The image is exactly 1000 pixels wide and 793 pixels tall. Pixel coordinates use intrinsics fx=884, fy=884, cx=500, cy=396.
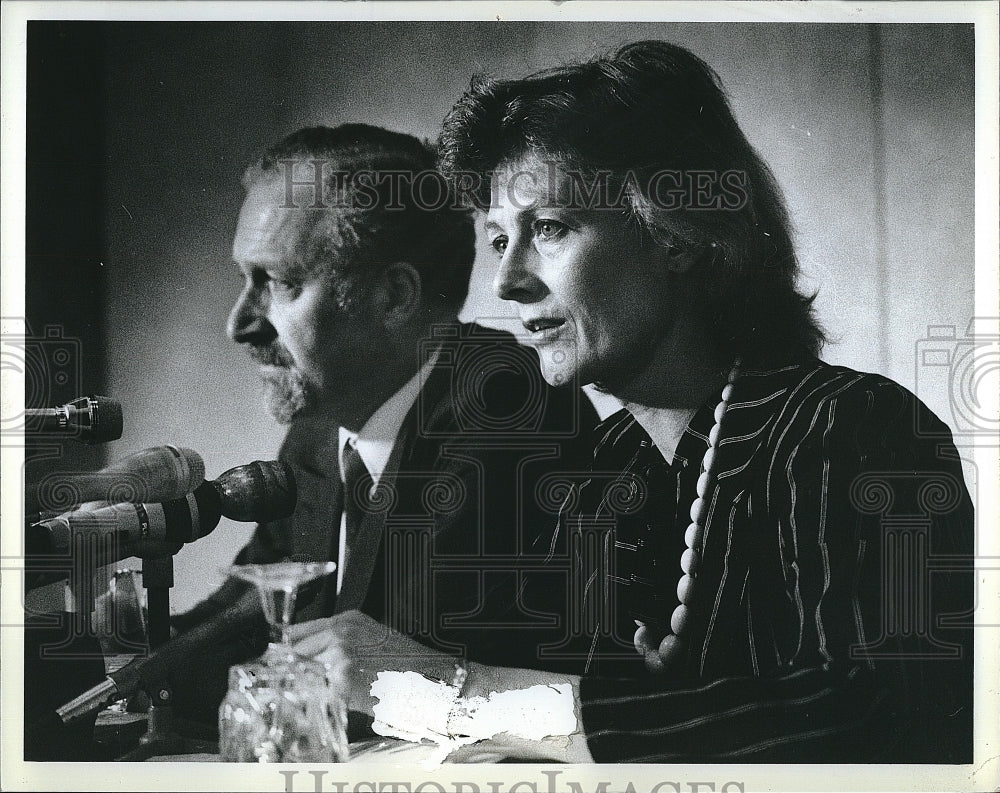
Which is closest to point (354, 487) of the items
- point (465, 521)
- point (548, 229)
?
point (465, 521)

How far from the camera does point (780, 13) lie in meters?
1.82

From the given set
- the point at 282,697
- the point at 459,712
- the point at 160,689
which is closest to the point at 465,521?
the point at 459,712

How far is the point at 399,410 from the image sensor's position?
1.82m

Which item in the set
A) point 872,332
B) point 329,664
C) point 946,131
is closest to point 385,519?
point 329,664

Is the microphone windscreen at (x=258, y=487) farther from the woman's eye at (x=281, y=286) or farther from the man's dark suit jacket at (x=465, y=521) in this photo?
the woman's eye at (x=281, y=286)

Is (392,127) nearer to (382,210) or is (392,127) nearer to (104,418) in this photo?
(382,210)

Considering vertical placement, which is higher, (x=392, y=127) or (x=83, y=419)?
(x=392, y=127)

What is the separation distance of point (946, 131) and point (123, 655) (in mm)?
2014

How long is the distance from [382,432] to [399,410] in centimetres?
6

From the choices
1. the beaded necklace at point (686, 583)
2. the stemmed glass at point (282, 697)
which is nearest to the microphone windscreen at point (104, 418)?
the stemmed glass at point (282, 697)

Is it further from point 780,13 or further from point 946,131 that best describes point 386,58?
point 946,131

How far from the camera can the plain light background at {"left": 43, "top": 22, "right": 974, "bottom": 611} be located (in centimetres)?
181

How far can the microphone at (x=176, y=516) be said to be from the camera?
182 centimetres

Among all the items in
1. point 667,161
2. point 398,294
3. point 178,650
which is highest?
point 667,161
